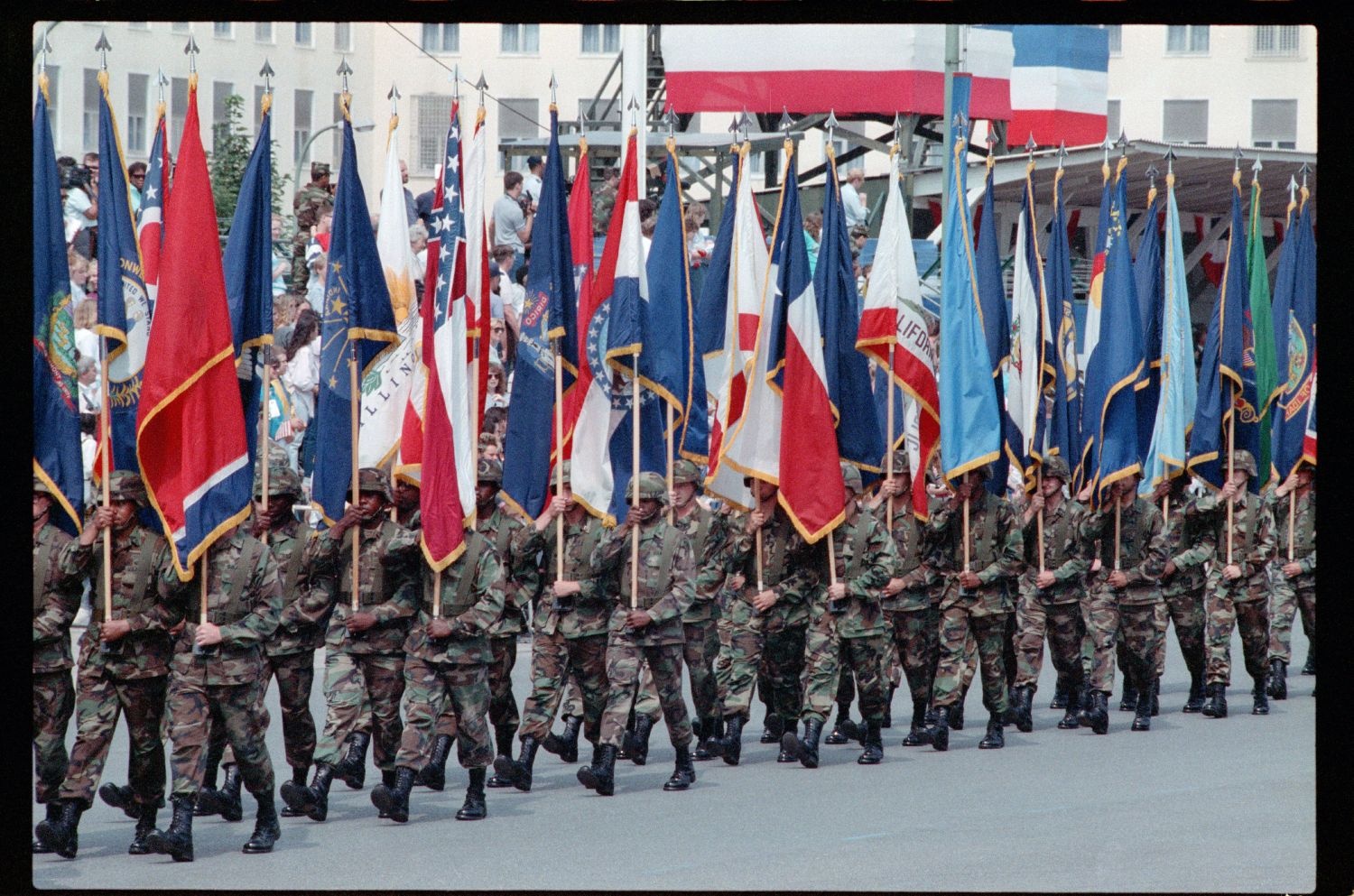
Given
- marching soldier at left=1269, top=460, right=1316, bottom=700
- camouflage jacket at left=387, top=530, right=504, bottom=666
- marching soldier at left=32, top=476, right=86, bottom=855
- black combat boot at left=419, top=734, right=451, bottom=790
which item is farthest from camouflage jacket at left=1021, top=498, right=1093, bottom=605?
marching soldier at left=32, top=476, right=86, bottom=855

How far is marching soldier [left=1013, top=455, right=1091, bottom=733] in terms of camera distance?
548 inches

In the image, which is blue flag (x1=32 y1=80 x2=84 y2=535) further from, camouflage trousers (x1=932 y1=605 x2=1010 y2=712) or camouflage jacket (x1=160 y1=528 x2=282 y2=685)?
camouflage trousers (x1=932 y1=605 x2=1010 y2=712)

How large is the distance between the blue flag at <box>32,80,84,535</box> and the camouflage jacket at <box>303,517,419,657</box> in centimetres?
164

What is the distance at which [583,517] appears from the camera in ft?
38.4

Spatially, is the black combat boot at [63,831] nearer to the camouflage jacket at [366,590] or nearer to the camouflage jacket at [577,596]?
the camouflage jacket at [366,590]

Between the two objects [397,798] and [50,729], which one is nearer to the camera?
[50,729]

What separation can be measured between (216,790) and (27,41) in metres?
4.78

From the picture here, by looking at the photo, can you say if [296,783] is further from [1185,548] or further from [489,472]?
[1185,548]

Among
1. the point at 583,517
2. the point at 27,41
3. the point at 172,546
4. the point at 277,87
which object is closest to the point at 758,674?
the point at 583,517

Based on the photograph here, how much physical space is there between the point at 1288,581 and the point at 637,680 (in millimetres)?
6776

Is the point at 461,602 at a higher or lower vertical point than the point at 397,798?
higher

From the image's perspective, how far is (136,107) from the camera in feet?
101

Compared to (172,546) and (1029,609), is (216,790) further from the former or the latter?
(1029,609)

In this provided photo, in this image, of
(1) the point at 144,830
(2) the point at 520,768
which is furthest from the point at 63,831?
(2) the point at 520,768
